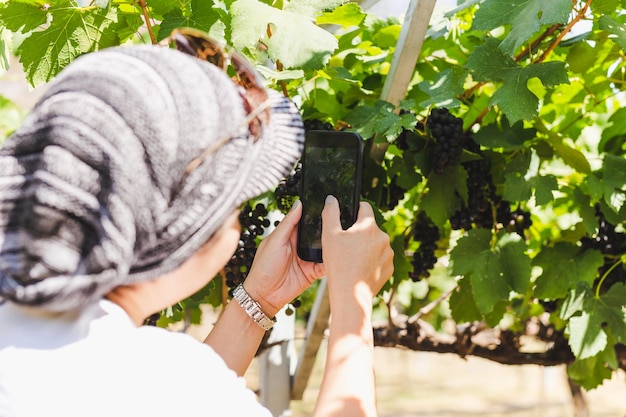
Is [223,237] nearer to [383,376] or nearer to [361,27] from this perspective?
[361,27]

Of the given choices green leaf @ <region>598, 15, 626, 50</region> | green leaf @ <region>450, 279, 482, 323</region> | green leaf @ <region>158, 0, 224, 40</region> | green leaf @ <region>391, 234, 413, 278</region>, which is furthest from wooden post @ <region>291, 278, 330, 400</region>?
green leaf @ <region>598, 15, 626, 50</region>

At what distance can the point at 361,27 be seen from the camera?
1.62 metres

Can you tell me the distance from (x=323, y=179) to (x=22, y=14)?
699 millimetres

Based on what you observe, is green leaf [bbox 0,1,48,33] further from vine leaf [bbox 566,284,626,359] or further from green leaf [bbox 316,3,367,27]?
vine leaf [bbox 566,284,626,359]

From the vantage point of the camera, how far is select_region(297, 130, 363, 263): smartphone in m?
1.12

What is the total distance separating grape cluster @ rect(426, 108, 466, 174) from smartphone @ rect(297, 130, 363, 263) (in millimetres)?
363

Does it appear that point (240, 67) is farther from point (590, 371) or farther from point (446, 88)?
point (590, 371)

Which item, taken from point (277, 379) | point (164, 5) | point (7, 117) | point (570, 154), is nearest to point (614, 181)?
point (570, 154)

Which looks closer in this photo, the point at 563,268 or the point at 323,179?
the point at 323,179

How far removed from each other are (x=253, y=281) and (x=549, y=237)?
1207 millimetres

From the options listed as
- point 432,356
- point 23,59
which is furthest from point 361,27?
point 432,356

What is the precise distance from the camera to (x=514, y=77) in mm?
1322

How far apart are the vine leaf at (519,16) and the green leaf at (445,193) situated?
0.35 meters

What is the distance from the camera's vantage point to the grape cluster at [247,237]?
4.96 ft
